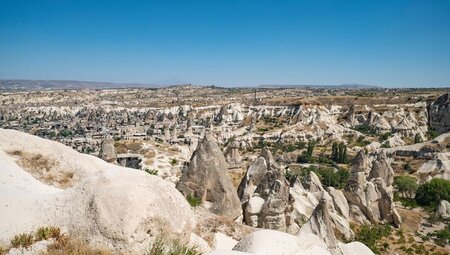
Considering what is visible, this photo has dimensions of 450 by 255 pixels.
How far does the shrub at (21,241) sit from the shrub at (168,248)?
5.92 feet

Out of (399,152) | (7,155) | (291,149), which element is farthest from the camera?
(291,149)

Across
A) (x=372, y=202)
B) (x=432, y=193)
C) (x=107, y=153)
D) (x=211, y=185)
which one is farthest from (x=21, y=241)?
(x=432, y=193)

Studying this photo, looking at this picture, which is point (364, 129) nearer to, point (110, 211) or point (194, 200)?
point (194, 200)

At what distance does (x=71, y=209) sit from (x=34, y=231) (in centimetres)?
62

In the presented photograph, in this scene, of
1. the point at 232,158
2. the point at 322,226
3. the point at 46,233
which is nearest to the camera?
the point at 46,233

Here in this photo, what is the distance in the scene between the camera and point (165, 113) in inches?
4444

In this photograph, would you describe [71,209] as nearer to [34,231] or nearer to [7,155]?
[34,231]

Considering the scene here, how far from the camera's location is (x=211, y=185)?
559 inches

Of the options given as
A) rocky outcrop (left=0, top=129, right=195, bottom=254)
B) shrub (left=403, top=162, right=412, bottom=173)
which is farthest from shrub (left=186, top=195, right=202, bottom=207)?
shrub (left=403, top=162, right=412, bottom=173)

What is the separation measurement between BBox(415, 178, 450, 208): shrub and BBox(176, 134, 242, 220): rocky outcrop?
27.7 metres

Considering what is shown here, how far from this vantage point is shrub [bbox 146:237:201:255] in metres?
5.75

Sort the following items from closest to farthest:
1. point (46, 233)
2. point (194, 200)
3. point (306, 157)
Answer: point (46, 233) < point (194, 200) < point (306, 157)

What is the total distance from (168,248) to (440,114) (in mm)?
96896

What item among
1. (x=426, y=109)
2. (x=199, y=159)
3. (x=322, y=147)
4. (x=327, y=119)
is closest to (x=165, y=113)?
(x=327, y=119)
